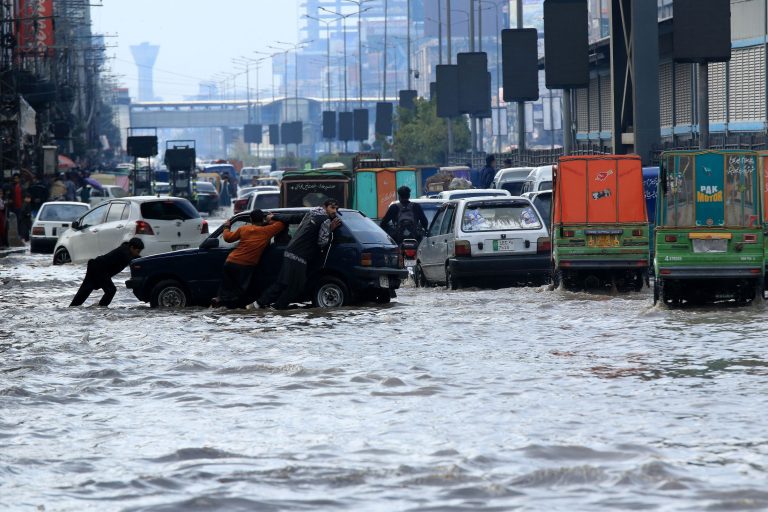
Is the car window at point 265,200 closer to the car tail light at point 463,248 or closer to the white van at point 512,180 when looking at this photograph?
the white van at point 512,180

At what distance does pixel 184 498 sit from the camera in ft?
28.5

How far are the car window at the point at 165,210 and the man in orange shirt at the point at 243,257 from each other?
9792 millimetres

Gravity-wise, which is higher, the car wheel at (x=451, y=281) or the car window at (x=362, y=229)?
the car window at (x=362, y=229)

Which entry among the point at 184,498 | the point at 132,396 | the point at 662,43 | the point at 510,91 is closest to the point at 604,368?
the point at 132,396

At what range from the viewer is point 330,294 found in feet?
67.8

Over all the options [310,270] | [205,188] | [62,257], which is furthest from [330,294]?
[205,188]

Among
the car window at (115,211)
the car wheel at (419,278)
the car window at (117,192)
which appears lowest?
the car wheel at (419,278)

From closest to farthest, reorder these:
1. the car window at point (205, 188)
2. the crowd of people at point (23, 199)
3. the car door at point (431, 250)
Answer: the car door at point (431, 250)
the crowd of people at point (23, 199)
the car window at point (205, 188)

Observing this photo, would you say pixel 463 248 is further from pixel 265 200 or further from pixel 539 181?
pixel 265 200

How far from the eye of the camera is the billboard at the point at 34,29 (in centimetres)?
7344

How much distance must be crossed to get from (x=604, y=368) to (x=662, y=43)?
152ft

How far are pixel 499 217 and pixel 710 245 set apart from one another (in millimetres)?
5163

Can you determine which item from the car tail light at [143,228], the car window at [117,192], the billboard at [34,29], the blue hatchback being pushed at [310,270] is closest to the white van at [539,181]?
the car tail light at [143,228]

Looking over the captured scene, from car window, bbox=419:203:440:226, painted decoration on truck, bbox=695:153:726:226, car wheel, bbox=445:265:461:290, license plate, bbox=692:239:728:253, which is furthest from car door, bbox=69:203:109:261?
license plate, bbox=692:239:728:253
